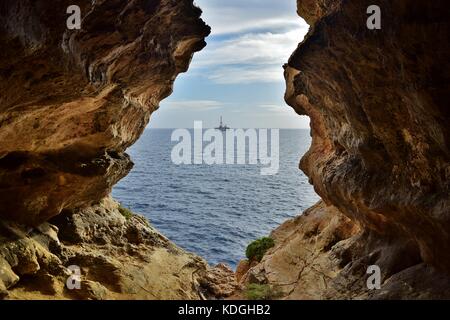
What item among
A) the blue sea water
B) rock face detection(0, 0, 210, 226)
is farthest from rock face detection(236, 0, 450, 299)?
the blue sea water

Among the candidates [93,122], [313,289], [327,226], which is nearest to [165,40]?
[93,122]

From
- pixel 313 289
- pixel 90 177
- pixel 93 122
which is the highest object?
pixel 93 122

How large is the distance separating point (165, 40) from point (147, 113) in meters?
7.38

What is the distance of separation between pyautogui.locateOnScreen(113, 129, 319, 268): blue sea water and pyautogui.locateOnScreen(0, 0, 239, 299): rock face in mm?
27316

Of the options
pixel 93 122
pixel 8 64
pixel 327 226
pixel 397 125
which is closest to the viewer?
pixel 8 64

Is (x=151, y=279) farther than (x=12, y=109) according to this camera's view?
Yes

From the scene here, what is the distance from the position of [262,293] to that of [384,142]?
9914mm

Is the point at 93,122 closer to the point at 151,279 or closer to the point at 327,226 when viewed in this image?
the point at 151,279

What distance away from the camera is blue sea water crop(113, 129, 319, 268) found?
57.7 metres

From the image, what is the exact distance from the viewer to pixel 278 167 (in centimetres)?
14550
